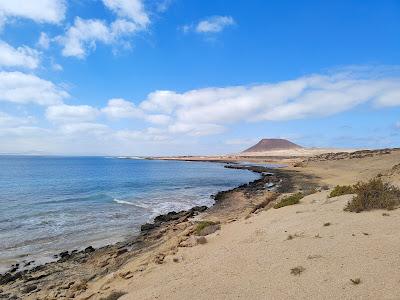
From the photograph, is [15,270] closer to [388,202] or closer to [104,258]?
[104,258]

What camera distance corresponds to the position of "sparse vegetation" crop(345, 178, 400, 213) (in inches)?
517

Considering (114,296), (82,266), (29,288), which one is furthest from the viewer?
(82,266)

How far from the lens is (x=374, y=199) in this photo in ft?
44.0

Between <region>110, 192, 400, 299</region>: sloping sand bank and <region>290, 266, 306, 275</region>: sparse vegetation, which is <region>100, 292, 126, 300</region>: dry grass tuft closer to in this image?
<region>110, 192, 400, 299</region>: sloping sand bank

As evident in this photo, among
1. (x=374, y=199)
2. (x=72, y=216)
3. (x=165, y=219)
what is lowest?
(x=72, y=216)

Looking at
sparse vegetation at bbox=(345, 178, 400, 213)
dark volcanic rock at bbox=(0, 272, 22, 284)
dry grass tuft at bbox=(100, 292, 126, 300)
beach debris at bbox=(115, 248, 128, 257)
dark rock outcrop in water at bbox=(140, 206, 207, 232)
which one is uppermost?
sparse vegetation at bbox=(345, 178, 400, 213)

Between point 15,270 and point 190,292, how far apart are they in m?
10.8

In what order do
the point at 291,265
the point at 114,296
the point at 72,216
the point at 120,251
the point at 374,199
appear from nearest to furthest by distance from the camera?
the point at 291,265 → the point at 114,296 → the point at 374,199 → the point at 120,251 → the point at 72,216

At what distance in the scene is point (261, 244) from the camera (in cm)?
1114

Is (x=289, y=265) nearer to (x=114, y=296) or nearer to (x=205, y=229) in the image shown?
(x=114, y=296)

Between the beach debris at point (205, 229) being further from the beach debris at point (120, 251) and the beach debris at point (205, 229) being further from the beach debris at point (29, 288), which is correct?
the beach debris at point (29, 288)

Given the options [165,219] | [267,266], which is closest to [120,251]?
[165,219]

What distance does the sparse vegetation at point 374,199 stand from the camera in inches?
517

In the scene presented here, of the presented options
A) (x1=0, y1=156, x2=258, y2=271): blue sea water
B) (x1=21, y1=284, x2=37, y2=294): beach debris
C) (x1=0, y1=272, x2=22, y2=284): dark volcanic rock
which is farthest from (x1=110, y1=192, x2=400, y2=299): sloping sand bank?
(x1=0, y1=156, x2=258, y2=271): blue sea water
